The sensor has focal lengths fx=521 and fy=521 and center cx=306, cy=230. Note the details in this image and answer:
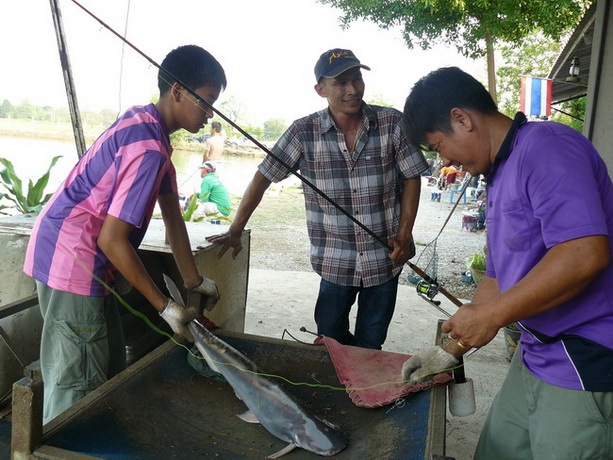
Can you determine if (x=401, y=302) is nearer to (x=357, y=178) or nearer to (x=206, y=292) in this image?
(x=357, y=178)

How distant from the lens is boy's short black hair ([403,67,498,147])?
154 centimetres

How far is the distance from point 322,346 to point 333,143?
1.16m

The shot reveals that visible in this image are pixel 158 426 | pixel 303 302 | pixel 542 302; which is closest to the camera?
pixel 542 302

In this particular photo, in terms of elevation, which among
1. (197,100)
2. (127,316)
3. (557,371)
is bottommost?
(127,316)

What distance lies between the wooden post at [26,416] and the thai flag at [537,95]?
30.5 feet

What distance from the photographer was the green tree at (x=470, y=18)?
27.4ft

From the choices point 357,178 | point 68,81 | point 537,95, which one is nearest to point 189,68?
point 357,178

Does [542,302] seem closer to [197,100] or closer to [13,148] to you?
[197,100]

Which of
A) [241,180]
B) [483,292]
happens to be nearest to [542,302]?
[483,292]

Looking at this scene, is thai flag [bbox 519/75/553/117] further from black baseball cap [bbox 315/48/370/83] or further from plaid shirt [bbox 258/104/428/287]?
black baseball cap [bbox 315/48/370/83]

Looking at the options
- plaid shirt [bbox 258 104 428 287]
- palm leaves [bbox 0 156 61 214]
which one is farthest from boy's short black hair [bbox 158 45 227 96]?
palm leaves [bbox 0 156 61 214]

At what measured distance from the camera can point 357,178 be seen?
2.92 metres

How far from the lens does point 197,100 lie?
2057 mm

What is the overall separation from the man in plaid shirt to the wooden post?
180 centimetres
